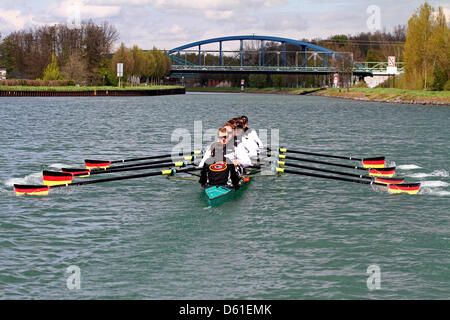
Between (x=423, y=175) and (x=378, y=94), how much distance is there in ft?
274

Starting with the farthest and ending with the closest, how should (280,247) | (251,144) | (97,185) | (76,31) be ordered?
(76,31) < (251,144) < (97,185) < (280,247)

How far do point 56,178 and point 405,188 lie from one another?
433 inches

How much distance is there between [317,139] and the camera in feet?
125

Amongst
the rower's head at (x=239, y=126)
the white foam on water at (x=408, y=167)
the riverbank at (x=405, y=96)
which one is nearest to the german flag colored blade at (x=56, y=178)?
the rower's head at (x=239, y=126)

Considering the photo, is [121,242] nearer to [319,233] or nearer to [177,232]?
[177,232]

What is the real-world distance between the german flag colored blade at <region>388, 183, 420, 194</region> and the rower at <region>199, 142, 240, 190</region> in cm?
503

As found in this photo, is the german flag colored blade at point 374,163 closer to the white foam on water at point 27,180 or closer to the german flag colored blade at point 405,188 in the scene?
the german flag colored blade at point 405,188

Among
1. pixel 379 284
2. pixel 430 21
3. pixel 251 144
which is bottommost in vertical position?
pixel 379 284

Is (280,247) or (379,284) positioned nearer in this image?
(379,284)

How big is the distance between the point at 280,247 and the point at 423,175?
1159 centimetres

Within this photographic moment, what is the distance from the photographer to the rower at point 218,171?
56.3 ft

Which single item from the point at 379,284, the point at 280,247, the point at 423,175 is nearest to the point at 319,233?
the point at 280,247

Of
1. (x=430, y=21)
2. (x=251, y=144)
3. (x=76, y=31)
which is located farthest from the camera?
(x=76, y=31)

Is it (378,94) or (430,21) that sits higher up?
(430,21)
